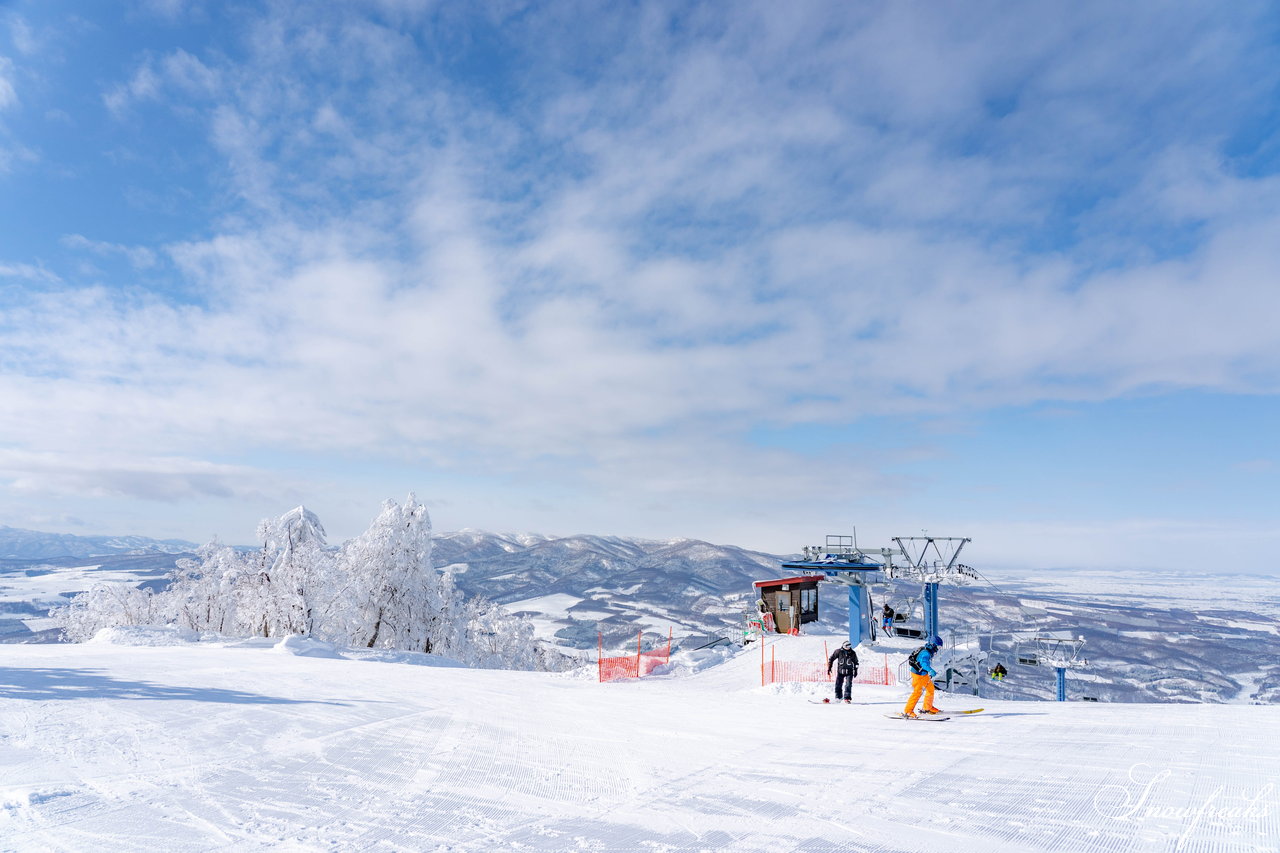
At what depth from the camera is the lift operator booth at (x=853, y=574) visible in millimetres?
34344

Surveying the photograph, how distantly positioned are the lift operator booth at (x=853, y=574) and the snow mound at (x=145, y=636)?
30728 mm

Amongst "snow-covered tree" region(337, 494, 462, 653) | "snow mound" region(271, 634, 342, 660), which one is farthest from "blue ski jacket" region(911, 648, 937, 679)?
"snow-covered tree" region(337, 494, 462, 653)

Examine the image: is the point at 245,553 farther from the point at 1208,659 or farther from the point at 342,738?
the point at 1208,659

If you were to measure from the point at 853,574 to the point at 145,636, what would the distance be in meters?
33.4

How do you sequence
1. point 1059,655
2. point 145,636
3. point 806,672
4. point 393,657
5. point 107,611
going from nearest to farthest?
point 145,636 < point 393,657 < point 806,672 < point 1059,655 < point 107,611

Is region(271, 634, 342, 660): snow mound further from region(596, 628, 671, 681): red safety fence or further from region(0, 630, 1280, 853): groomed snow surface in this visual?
region(596, 628, 671, 681): red safety fence

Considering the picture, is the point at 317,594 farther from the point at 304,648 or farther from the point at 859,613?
the point at 859,613

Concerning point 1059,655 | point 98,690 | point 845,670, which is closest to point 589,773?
point 845,670

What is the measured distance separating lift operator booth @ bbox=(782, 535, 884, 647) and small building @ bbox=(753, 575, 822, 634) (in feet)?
4.80

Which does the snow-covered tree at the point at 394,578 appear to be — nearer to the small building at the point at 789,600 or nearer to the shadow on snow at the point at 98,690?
the small building at the point at 789,600

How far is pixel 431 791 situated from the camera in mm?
7473

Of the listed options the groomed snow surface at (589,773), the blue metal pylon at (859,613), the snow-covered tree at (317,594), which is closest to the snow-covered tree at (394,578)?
the snow-covered tree at (317,594)

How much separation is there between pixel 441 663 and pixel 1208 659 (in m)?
210

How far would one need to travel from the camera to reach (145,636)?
24.8 m
